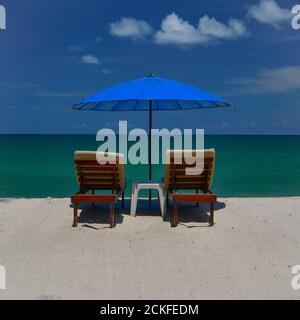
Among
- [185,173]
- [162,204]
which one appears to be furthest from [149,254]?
[185,173]

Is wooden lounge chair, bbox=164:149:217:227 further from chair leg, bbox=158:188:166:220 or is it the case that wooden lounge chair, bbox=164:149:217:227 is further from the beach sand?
the beach sand

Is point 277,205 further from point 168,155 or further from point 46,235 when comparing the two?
point 46,235

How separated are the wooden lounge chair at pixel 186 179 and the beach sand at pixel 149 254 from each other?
1.23 feet

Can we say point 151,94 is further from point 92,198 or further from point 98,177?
point 92,198

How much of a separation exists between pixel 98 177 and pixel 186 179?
4.25 feet

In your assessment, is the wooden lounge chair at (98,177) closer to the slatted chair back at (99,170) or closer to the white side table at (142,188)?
the slatted chair back at (99,170)

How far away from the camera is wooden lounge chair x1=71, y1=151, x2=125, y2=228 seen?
626 cm

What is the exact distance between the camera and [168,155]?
6340 millimetres

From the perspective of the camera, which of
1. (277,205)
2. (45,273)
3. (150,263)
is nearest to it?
(45,273)

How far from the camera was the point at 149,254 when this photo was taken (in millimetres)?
5164

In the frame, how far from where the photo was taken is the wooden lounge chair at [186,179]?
6.30 metres
